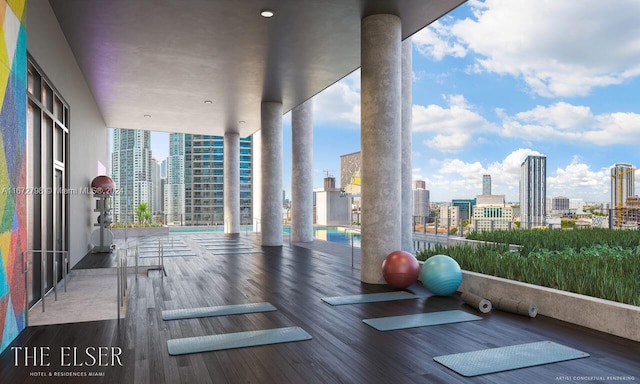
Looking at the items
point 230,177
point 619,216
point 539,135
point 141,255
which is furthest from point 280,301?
point 539,135

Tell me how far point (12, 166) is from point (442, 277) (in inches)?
169

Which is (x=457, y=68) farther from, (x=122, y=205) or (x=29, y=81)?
(x=29, y=81)

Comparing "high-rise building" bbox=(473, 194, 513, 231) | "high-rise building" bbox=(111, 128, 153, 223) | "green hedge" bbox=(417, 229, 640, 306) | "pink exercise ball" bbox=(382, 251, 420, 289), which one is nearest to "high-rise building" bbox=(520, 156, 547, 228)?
"high-rise building" bbox=(473, 194, 513, 231)

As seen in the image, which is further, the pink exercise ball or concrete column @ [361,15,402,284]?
concrete column @ [361,15,402,284]

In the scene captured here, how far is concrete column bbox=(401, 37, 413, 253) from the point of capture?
8.85m

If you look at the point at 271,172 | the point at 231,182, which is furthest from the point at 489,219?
the point at 231,182

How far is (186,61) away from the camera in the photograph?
24.5 ft

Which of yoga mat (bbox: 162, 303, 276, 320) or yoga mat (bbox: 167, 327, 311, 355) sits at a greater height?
yoga mat (bbox: 167, 327, 311, 355)

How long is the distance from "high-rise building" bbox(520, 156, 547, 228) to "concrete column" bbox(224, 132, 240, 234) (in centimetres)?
1007

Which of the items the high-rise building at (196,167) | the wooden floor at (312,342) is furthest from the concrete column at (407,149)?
the high-rise building at (196,167)

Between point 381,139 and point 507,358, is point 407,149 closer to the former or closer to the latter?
point 381,139

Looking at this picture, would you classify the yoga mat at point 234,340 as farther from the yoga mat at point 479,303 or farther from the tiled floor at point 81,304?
the yoga mat at point 479,303

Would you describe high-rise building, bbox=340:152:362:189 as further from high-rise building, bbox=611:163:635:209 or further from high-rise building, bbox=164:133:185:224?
high-rise building, bbox=611:163:635:209

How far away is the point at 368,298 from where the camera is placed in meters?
5.02
